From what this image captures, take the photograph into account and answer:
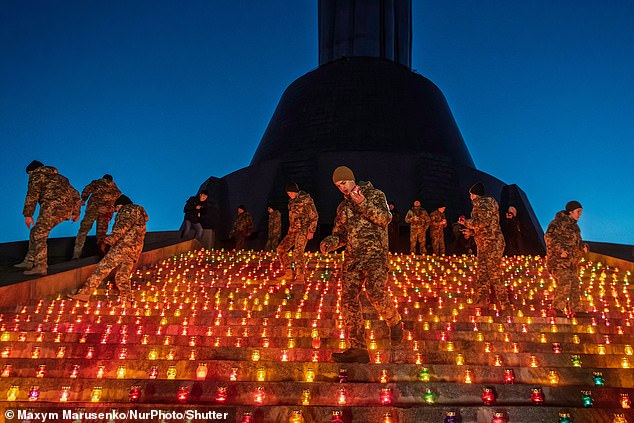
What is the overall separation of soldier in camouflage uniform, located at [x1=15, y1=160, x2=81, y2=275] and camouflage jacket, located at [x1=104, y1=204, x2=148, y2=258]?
1545mm

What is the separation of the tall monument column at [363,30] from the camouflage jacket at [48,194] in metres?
20.1

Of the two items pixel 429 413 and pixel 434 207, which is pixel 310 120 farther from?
pixel 429 413

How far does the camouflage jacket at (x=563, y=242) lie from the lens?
6.15 meters

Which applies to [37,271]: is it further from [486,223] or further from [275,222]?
[275,222]

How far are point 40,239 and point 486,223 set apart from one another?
6.53 m

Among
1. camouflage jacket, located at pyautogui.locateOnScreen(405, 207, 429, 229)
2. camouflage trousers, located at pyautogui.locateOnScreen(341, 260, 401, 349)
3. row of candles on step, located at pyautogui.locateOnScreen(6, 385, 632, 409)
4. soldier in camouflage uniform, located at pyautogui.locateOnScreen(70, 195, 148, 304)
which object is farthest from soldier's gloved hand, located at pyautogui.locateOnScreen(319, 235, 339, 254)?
camouflage jacket, located at pyautogui.locateOnScreen(405, 207, 429, 229)

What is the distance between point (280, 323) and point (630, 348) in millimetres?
3443

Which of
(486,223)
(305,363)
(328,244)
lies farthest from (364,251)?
(486,223)

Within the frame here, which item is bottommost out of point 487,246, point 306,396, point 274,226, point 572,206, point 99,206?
point 306,396

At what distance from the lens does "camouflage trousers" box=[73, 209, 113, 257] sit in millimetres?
8883

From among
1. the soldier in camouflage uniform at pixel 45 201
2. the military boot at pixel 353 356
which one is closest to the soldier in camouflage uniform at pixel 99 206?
the soldier in camouflage uniform at pixel 45 201

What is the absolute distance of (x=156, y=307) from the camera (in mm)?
5871

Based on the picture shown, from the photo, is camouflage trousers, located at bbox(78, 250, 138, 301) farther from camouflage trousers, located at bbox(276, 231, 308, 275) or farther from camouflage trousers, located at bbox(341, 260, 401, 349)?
camouflage trousers, located at bbox(341, 260, 401, 349)

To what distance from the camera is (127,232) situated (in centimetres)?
651
